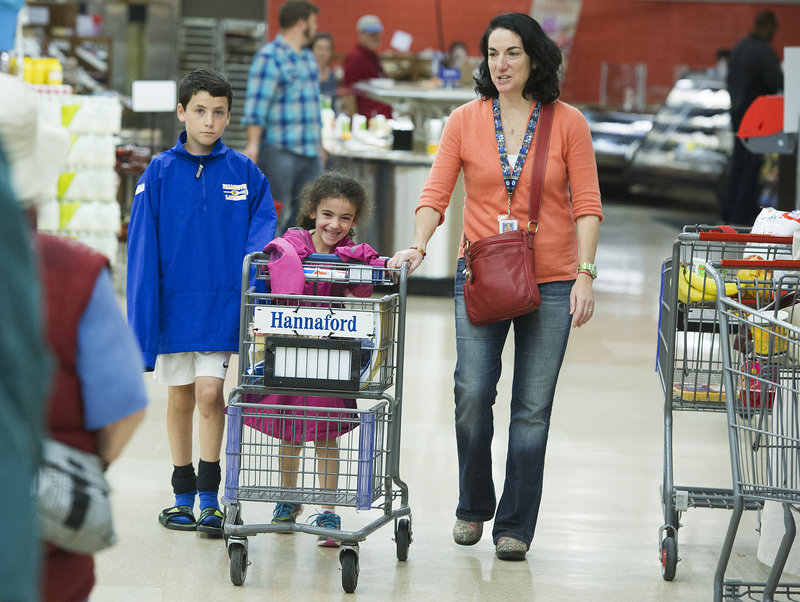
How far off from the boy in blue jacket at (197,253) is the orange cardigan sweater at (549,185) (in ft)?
2.46

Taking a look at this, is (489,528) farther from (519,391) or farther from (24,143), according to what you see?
(24,143)

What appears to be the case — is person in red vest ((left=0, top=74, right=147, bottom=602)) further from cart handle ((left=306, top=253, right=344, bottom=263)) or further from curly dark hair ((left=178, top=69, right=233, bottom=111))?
curly dark hair ((left=178, top=69, right=233, bottom=111))

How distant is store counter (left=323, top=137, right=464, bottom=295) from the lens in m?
9.55

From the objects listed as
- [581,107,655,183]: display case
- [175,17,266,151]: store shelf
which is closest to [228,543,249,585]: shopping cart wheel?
[581,107,655,183]: display case

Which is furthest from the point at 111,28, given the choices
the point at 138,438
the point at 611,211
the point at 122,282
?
the point at 138,438

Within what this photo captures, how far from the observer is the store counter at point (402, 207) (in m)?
9.55

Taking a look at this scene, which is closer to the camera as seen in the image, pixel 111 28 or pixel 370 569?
pixel 370 569

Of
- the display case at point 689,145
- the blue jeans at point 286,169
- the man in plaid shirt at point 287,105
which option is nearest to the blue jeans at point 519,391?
the man in plaid shirt at point 287,105

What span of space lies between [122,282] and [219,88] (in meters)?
6.04

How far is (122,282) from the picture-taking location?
9.81 metres

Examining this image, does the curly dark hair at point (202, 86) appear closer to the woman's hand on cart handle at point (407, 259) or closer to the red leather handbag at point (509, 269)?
the woman's hand on cart handle at point (407, 259)

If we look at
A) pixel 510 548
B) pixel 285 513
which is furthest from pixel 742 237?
pixel 285 513

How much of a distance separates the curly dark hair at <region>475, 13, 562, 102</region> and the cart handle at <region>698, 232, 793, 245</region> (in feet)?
2.25

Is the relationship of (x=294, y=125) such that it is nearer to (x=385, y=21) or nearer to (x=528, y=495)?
(x=528, y=495)
